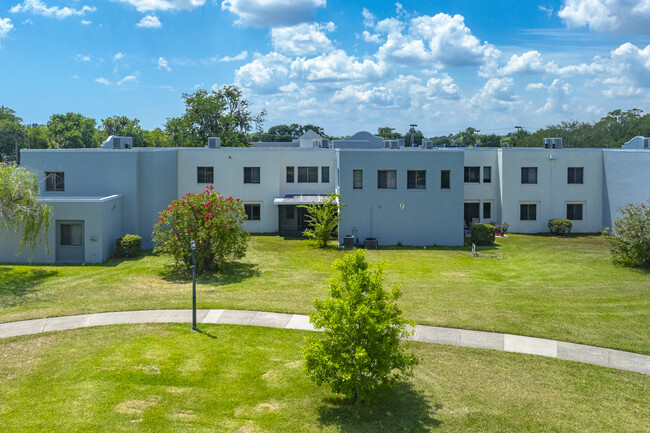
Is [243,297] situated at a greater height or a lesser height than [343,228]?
lesser

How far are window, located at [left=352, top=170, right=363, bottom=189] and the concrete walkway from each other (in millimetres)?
15727

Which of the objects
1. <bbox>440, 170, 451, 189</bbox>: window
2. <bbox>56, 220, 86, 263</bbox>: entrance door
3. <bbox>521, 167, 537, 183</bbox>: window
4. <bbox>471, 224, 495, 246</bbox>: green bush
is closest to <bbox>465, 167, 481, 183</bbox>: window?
<bbox>521, 167, 537, 183</bbox>: window

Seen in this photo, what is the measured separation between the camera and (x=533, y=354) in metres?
13.2

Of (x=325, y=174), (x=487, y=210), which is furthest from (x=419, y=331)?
(x=487, y=210)

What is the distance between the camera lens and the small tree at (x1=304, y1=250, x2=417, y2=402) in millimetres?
9875

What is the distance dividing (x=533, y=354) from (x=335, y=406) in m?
5.87

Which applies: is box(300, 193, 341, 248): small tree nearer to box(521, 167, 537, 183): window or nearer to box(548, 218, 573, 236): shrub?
box(521, 167, 537, 183): window

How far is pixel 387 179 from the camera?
3112 centimetres

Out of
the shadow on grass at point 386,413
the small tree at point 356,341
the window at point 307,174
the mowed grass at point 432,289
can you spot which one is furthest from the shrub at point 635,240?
the window at point 307,174

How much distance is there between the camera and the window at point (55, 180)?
29.2 meters

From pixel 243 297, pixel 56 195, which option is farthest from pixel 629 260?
pixel 56 195

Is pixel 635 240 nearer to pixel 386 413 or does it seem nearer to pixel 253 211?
pixel 386 413

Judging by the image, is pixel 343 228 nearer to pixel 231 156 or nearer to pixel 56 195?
pixel 231 156

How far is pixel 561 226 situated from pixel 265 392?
2975 cm
